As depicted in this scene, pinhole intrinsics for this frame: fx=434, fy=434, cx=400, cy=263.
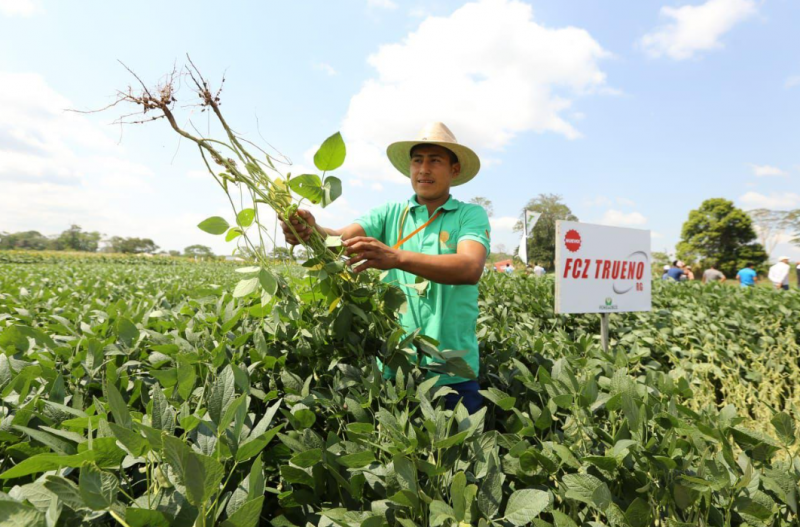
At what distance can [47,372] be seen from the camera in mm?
1262

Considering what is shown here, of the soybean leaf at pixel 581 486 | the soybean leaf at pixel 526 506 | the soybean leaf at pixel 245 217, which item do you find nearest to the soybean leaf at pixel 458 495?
the soybean leaf at pixel 526 506

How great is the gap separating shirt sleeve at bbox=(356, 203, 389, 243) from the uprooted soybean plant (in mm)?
634

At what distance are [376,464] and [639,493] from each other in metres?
0.63

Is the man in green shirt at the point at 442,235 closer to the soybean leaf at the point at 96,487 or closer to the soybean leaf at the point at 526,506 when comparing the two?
the soybean leaf at the point at 526,506

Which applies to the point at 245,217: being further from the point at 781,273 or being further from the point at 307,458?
the point at 781,273

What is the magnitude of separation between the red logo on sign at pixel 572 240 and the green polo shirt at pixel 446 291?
2416 millimetres

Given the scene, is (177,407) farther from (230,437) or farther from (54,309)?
(54,309)

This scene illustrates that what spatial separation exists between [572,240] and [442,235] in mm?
2616

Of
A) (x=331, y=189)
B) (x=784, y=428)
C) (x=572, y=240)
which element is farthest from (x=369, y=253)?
(x=572, y=240)

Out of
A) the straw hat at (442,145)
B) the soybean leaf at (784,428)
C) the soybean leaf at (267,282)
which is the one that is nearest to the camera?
the soybean leaf at (784,428)

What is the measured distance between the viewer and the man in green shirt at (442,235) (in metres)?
1.89

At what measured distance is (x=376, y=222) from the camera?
2309mm

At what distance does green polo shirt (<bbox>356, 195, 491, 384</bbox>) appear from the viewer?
1997mm

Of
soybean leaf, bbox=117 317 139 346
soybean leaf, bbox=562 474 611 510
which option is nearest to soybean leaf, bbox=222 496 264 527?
soybean leaf, bbox=562 474 611 510
